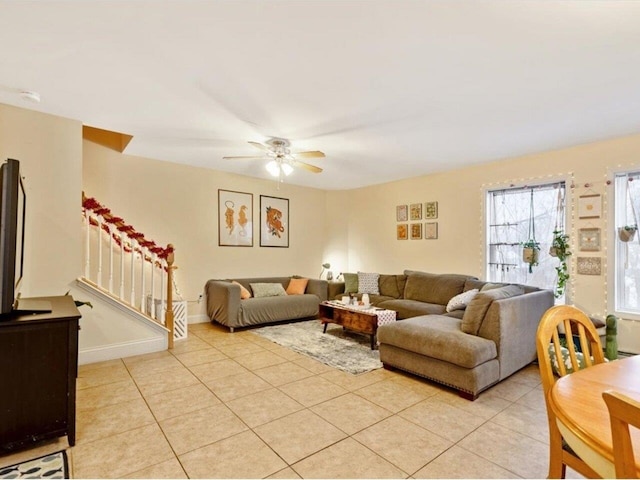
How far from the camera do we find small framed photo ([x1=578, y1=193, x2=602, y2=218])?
12.2 feet

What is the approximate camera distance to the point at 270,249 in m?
6.09

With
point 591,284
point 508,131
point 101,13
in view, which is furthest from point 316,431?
point 591,284

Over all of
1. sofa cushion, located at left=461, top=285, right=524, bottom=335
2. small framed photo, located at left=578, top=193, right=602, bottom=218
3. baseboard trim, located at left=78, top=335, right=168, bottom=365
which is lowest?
baseboard trim, located at left=78, top=335, right=168, bottom=365

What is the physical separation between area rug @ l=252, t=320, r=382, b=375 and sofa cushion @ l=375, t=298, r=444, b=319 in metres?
0.70

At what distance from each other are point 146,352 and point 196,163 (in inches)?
111

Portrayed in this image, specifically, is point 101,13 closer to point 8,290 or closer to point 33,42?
point 33,42

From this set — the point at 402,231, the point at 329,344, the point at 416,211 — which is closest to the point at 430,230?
the point at 416,211

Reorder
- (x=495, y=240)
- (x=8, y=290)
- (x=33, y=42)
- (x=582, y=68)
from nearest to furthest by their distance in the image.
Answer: (x=8, y=290) → (x=33, y=42) → (x=582, y=68) → (x=495, y=240)

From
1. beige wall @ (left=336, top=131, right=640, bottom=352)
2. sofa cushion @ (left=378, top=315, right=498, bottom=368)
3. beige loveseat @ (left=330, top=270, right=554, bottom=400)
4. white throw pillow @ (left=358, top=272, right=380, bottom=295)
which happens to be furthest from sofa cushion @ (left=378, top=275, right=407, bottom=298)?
sofa cushion @ (left=378, top=315, right=498, bottom=368)

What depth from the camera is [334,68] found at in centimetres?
228

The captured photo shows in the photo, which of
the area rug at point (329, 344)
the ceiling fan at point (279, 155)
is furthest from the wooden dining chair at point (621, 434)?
the ceiling fan at point (279, 155)

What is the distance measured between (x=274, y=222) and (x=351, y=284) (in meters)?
1.89

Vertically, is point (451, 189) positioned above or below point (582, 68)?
below

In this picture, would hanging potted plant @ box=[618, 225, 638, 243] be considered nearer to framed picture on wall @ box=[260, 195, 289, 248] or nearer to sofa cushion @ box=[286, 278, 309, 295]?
sofa cushion @ box=[286, 278, 309, 295]
